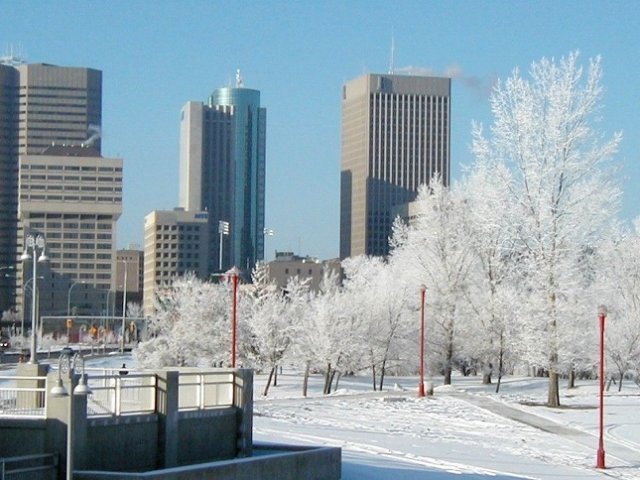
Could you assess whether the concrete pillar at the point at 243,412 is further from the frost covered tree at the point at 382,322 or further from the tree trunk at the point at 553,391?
the frost covered tree at the point at 382,322

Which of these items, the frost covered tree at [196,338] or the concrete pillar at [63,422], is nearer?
the concrete pillar at [63,422]

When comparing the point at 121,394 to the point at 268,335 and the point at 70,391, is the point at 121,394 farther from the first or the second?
the point at 268,335

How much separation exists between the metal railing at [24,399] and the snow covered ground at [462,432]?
27.9ft

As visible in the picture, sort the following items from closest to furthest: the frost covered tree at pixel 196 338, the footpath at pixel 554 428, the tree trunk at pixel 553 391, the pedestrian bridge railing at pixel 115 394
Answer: the pedestrian bridge railing at pixel 115 394 → the footpath at pixel 554 428 → the tree trunk at pixel 553 391 → the frost covered tree at pixel 196 338

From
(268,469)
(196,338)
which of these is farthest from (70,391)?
(196,338)

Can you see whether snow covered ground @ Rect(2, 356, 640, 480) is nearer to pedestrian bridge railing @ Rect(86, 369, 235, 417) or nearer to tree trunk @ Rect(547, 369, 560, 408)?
tree trunk @ Rect(547, 369, 560, 408)

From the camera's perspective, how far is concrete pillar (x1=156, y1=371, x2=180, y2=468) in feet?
91.5

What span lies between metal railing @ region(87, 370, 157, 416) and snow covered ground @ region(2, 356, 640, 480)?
6426 mm

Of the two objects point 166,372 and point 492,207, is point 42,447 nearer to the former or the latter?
point 166,372

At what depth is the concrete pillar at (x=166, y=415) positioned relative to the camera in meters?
27.9

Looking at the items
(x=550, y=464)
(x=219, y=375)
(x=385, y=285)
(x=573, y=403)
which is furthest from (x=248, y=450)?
(x=385, y=285)

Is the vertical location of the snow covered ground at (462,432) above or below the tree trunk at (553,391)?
below

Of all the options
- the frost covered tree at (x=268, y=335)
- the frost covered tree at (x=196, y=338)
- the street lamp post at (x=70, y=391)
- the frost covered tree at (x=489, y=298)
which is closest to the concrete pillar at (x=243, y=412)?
the street lamp post at (x=70, y=391)

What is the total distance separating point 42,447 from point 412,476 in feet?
36.5
